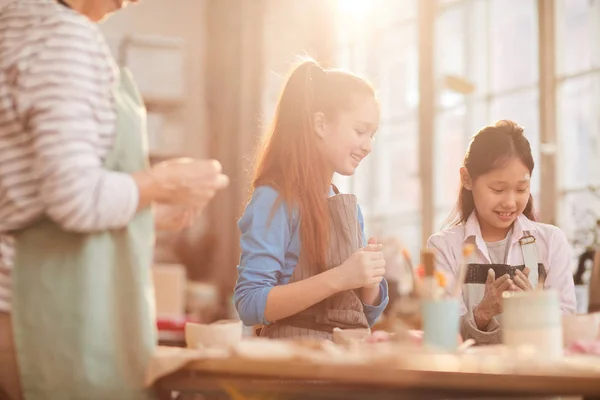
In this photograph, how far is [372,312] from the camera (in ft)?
5.94

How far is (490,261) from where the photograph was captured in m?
1.83

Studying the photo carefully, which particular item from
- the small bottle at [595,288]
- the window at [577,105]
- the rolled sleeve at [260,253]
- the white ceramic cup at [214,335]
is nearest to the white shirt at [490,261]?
the rolled sleeve at [260,253]

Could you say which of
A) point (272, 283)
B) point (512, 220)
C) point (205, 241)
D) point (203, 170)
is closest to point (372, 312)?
point (272, 283)

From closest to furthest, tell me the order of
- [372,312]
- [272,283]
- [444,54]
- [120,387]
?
[120,387]
[272,283]
[372,312]
[444,54]

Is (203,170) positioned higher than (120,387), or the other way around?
(203,170)

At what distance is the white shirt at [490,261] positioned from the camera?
1.77 metres

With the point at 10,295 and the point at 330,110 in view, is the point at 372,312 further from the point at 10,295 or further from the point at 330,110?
the point at 10,295

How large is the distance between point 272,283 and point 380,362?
0.60 m

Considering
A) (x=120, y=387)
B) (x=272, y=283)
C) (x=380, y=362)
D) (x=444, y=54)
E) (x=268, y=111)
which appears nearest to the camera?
(x=380, y=362)

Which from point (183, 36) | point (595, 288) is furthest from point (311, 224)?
point (183, 36)

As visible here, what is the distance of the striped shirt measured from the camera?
1.17 meters

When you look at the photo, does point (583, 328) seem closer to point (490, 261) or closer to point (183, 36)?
point (490, 261)

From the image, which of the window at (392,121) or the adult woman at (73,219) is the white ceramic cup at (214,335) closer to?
the adult woman at (73,219)

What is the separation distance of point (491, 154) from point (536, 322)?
0.66 metres
